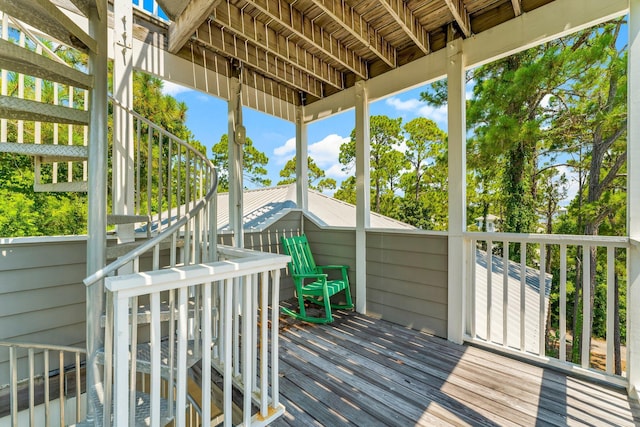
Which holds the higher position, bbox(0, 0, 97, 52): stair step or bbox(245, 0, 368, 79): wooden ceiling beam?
bbox(245, 0, 368, 79): wooden ceiling beam

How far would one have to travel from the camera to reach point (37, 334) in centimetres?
214

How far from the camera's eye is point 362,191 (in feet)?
11.8

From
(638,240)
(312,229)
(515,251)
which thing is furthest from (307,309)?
(515,251)

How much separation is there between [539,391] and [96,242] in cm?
318

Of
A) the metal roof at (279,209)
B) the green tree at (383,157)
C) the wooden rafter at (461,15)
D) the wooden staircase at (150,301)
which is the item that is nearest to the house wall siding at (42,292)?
the wooden staircase at (150,301)

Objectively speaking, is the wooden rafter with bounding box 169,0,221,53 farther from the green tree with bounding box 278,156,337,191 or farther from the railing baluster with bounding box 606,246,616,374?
the green tree with bounding box 278,156,337,191

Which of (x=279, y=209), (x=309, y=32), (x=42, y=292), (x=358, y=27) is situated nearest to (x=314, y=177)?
(x=279, y=209)

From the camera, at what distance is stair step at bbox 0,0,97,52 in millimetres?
1375

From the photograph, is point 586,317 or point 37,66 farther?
point 586,317

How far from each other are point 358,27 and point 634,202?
2756 mm

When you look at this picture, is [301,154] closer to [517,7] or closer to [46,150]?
→ [517,7]

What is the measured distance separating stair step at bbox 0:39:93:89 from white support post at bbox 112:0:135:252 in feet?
2.90

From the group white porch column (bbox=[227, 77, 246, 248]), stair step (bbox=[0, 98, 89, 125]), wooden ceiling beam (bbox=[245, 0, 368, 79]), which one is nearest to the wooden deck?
white porch column (bbox=[227, 77, 246, 248])

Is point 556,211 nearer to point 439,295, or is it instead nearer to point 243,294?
point 439,295
